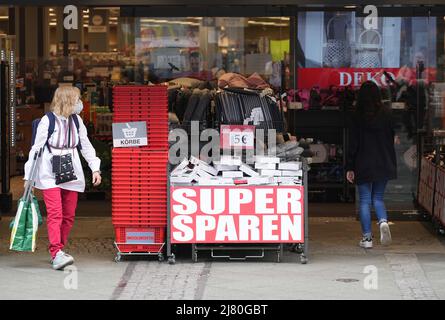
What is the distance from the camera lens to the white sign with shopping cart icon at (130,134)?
32.3 ft

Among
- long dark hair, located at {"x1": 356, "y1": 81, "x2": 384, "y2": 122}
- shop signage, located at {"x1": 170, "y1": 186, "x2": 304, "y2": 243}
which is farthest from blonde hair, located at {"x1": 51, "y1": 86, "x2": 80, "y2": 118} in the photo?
long dark hair, located at {"x1": 356, "y1": 81, "x2": 384, "y2": 122}

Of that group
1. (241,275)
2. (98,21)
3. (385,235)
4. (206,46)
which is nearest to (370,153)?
(385,235)

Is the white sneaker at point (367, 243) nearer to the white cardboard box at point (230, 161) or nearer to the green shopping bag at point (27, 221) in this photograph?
the white cardboard box at point (230, 161)

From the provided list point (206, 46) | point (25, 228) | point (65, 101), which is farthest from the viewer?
point (206, 46)

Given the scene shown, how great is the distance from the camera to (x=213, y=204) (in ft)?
31.8

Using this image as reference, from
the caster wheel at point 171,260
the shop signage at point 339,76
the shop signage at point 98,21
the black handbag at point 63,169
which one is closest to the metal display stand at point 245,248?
the caster wheel at point 171,260

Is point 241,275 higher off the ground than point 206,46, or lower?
lower

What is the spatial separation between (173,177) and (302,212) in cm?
125

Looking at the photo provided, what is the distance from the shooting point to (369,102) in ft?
35.0

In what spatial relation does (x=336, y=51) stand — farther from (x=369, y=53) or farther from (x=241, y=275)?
(x=241, y=275)

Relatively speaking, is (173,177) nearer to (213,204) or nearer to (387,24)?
(213,204)

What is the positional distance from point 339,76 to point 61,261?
590 centimetres

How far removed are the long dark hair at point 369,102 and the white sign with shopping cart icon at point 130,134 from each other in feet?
7.71
